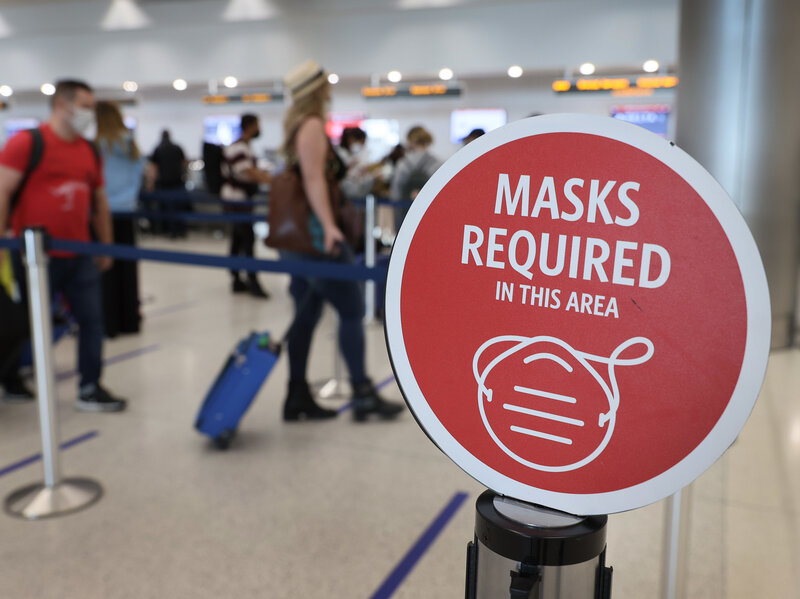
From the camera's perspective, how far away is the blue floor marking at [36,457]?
288cm

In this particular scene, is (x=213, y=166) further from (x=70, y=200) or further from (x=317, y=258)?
(x=317, y=258)

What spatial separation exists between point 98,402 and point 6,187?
43.1 inches

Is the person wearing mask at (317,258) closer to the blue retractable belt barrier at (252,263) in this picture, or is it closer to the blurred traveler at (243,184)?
the blue retractable belt barrier at (252,263)

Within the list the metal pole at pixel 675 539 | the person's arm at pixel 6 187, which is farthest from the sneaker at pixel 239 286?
the metal pole at pixel 675 539

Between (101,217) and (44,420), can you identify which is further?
(101,217)

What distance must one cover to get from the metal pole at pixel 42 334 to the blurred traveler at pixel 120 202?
2303 mm

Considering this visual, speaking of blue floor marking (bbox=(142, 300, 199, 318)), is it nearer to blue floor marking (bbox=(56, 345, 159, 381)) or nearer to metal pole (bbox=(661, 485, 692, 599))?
blue floor marking (bbox=(56, 345, 159, 381))

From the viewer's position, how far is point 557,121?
0.85 m

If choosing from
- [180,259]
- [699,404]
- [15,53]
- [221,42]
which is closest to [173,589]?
[180,259]

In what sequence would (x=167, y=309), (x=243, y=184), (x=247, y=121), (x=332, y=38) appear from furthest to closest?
(x=332, y=38) < (x=243, y=184) < (x=247, y=121) < (x=167, y=309)

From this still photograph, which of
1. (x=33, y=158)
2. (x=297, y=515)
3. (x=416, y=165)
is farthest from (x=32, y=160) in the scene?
(x=416, y=165)

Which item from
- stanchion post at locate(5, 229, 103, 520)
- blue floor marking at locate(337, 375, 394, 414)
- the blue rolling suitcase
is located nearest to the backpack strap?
stanchion post at locate(5, 229, 103, 520)

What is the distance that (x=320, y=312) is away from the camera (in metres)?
3.41

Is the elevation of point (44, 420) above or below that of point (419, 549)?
above
